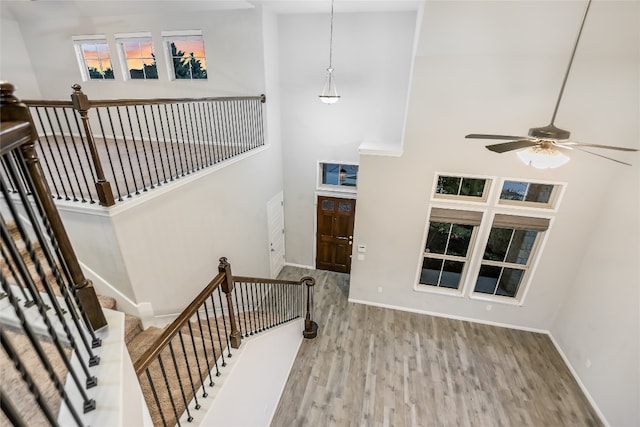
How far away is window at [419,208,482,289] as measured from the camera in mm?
5234

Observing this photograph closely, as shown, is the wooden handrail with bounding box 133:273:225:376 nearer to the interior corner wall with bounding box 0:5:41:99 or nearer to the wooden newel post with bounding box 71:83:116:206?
the wooden newel post with bounding box 71:83:116:206

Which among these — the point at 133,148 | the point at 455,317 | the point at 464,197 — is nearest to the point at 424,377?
the point at 455,317

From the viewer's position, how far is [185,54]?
5.69m

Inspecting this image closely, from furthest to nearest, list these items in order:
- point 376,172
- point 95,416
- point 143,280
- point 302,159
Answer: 1. point 302,159
2. point 376,172
3. point 143,280
4. point 95,416

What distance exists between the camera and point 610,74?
156 inches

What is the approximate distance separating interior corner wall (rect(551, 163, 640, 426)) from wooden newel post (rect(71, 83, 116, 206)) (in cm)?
644

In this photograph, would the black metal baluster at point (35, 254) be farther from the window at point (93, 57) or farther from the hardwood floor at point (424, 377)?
the window at point (93, 57)

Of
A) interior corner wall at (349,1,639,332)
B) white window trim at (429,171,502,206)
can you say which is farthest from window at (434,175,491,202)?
interior corner wall at (349,1,639,332)

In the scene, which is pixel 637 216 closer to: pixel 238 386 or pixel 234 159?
pixel 238 386

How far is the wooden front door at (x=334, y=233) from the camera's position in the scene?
7145 mm

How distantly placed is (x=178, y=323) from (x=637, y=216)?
19.0 ft

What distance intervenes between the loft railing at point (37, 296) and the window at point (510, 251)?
18.7 feet

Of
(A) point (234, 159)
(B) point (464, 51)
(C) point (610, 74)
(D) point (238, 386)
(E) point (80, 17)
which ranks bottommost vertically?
(D) point (238, 386)

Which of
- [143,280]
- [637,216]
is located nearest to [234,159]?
[143,280]
